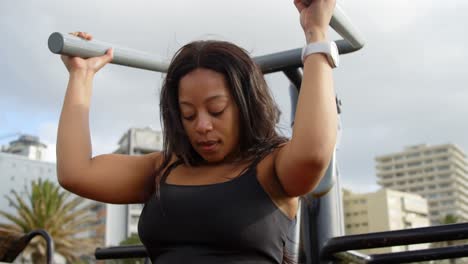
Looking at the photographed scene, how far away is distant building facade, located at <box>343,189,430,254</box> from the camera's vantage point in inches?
2665

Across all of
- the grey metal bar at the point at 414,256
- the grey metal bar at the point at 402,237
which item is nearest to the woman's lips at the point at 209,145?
the grey metal bar at the point at 402,237

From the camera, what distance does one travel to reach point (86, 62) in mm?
1333

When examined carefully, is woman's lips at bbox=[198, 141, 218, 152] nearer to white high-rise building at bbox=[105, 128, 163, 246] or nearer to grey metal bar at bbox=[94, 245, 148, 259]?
grey metal bar at bbox=[94, 245, 148, 259]

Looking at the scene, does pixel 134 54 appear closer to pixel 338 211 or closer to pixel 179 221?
pixel 179 221

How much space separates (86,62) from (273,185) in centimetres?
54

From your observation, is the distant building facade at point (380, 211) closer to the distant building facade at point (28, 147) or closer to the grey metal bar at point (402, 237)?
the distant building facade at point (28, 147)

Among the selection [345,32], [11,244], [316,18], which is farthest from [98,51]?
[11,244]

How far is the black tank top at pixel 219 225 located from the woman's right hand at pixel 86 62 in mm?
394

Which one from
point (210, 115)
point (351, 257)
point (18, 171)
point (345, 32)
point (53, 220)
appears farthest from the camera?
point (18, 171)

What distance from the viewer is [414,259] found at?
157 centimetres

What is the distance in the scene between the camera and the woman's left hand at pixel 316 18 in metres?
1.06

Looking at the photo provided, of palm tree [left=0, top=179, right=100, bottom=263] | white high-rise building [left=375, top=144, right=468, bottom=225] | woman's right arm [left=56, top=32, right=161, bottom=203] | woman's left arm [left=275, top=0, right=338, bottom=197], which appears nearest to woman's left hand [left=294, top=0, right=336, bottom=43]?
woman's left arm [left=275, top=0, right=338, bottom=197]

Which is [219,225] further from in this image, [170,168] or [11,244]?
[11,244]

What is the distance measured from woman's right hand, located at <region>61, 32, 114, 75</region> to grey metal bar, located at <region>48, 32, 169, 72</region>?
0.04 feet
